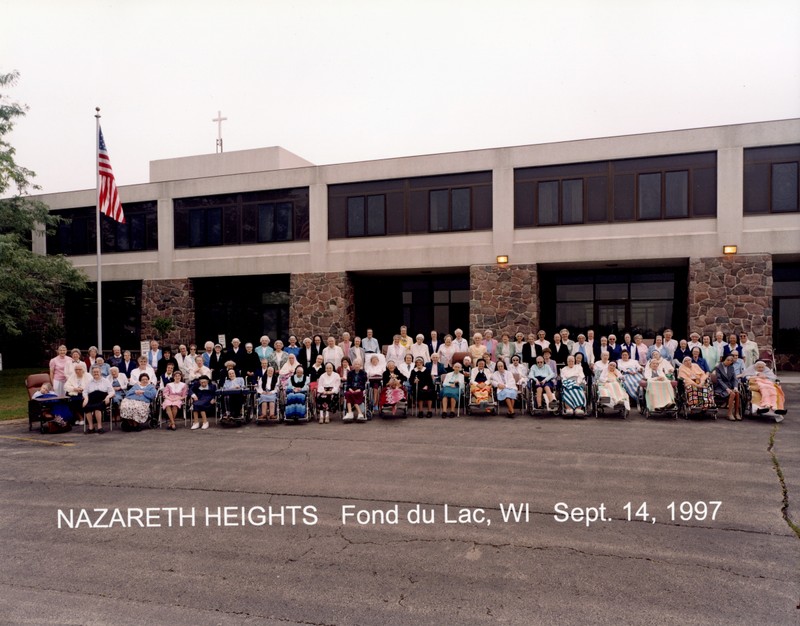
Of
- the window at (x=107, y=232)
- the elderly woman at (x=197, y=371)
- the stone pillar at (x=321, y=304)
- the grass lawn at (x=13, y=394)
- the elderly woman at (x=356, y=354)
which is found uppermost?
the window at (x=107, y=232)

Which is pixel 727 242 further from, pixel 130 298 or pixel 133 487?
pixel 130 298

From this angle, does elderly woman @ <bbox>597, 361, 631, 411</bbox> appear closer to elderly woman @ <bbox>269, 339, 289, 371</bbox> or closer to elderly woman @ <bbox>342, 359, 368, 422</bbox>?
elderly woman @ <bbox>342, 359, 368, 422</bbox>

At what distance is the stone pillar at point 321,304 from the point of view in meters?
20.8

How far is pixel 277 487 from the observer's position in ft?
22.6

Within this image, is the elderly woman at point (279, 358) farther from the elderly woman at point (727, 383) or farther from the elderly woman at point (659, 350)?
the elderly woman at point (727, 383)

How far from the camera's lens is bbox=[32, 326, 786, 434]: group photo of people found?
11.4 meters

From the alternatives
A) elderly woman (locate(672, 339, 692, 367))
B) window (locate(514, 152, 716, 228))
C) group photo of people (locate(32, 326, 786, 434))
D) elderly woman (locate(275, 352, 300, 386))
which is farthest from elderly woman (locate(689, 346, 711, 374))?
elderly woman (locate(275, 352, 300, 386))

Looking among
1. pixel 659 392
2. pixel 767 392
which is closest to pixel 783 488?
pixel 659 392

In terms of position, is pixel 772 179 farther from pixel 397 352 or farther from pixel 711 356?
pixel 397 352

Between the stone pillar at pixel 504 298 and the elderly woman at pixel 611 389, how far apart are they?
6.75 metres

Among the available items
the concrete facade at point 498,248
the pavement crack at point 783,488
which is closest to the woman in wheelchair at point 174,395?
the concrete facade at point 498,248

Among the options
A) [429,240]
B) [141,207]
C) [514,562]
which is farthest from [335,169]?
[514,562]

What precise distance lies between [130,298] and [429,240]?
500 inches

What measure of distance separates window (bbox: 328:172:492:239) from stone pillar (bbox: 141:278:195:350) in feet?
20.9
